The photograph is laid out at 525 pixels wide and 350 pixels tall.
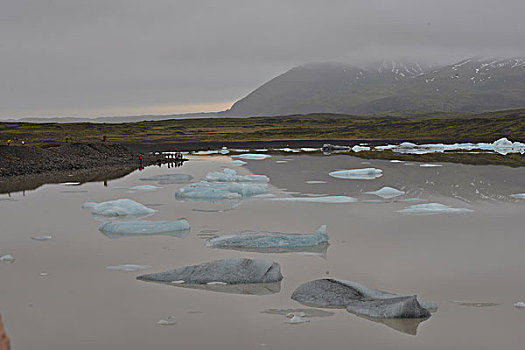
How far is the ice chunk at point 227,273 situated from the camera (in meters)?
9.34

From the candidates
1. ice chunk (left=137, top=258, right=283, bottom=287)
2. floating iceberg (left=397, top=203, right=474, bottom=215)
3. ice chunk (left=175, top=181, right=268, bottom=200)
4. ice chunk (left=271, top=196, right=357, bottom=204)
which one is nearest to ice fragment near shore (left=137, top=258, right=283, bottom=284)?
ice chunk (left=137, top=258, right=283, bottom=287)

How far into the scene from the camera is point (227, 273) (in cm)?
938

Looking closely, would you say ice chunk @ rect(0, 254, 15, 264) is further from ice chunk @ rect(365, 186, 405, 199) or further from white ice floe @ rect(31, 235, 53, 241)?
ice chunk @ rect(365, 186, 405, 199)

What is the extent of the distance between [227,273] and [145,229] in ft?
15.5

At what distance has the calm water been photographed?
7.02m

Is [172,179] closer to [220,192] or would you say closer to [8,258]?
[220,192]

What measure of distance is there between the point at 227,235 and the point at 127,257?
107 inches

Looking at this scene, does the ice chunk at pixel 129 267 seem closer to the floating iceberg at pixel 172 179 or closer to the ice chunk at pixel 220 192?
the ice chunk at pixel 220 192

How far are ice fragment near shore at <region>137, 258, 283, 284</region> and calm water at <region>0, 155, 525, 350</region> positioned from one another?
0.92 feet

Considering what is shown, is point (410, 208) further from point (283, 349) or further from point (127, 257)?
point (283, 349)

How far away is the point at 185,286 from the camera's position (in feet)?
30.2

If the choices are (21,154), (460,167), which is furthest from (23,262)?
(460,167)

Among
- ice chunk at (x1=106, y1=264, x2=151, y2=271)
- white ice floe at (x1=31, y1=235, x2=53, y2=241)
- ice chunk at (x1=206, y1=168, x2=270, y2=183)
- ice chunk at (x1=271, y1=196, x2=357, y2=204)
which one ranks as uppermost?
ice chunk at (x1=206, y1=168, x2=270, y2=183)

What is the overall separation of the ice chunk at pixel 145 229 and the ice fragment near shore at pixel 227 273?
12.3 feet
